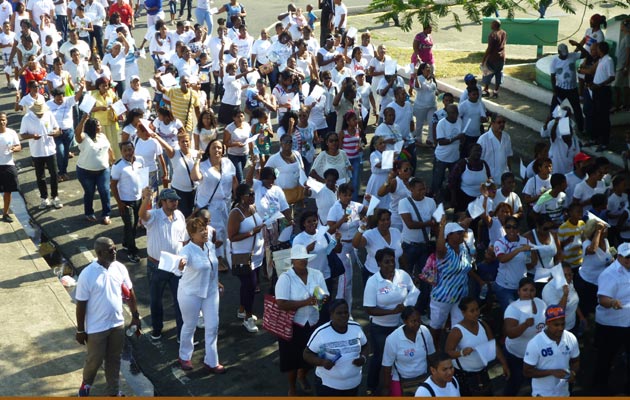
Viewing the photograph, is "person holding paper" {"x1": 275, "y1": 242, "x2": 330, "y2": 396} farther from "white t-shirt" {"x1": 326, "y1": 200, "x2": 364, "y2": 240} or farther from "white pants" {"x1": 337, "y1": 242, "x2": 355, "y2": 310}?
"white t-shirt" {"x1": 326, "y1": 200, "x2": 364, "y2": 240}

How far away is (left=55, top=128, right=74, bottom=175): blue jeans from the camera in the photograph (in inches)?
601

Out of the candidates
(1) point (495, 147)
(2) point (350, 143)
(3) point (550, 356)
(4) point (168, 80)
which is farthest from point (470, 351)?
(4) point (168, 80)

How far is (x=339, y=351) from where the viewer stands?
8.50 meters

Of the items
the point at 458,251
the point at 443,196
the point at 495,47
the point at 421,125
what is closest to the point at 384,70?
the point at 421,125

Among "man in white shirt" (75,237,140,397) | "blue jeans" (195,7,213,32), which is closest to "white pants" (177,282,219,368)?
"man in white shirt" (75,237,140,397)

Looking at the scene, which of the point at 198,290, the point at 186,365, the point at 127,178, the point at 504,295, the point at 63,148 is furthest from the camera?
the point at 63,148

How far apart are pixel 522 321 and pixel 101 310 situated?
384 centimetres

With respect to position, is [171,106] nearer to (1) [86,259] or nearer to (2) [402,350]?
→ (1) [86,259]

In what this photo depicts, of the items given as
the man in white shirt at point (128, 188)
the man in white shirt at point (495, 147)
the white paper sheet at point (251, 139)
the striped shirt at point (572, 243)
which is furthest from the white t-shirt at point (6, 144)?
the striped shirt at point (572, 243)

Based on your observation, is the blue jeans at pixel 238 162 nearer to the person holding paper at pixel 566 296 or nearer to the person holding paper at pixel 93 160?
the person holding paper at pixel 93 160

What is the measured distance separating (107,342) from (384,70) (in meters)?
9.39

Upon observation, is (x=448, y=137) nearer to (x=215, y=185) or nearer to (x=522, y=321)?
(x=215, y=185)

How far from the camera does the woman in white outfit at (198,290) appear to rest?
970 cm

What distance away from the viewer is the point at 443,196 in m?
14.2
